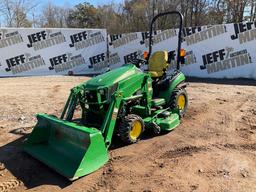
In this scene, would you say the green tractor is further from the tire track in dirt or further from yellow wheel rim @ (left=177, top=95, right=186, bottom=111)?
the tire track in dirt

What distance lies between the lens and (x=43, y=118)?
17.4 feet

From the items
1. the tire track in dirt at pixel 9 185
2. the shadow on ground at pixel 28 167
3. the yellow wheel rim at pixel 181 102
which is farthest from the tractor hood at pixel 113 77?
the tire track in dirt at pixel 9 185

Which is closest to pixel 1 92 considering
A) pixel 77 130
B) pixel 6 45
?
pixel 6 45

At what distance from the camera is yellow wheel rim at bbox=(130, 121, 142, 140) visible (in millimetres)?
→ 5238

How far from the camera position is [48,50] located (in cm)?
1535

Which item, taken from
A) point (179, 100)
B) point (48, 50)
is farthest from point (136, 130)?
point (48, 50)

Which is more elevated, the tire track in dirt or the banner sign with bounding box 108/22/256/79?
the banner sign with bounding box 108/22/256/79

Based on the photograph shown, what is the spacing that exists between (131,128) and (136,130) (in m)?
0.16

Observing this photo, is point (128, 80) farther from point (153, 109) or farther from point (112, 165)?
point (112, 165)

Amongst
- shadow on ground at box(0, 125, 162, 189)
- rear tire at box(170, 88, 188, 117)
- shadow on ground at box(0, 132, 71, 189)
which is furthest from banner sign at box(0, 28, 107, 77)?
shadow on ground at box(0, 132, 71, 189)

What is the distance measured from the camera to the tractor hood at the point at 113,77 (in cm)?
519

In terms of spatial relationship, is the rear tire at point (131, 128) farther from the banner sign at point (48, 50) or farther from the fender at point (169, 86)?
the banner sign at point (48, 50)

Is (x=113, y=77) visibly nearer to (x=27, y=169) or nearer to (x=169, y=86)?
(x=169, y=86)

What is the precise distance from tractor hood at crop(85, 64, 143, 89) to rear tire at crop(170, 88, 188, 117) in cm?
101
